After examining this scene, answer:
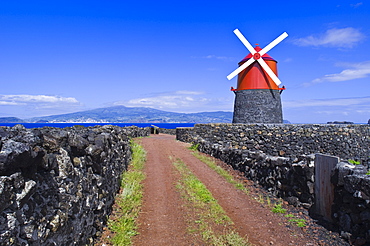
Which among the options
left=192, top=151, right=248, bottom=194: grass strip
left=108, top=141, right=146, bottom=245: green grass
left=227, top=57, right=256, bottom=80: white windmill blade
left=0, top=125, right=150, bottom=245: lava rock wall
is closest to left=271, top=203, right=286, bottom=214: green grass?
left=192, top=151, right=248, bottom=194: grass strip

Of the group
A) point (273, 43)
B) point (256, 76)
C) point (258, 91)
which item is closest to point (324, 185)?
point (258, 91)

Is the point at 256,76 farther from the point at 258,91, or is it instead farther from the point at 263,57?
the point at 263,57

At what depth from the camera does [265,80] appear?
26266 millimetres

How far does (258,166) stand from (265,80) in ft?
53.9

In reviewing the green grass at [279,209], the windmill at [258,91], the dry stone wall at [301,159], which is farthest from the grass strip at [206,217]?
the windmill at [258,91]

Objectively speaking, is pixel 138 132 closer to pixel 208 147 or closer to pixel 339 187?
pixel 208 147

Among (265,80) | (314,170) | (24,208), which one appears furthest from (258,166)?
(265,80)

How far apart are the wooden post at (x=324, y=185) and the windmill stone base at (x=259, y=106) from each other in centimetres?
1817

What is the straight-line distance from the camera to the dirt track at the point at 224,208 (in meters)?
6.52

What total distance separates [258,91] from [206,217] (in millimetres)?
20086

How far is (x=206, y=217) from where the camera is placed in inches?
304

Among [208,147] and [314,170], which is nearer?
[314,170]

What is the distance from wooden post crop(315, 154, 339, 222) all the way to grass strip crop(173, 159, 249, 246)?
242 centimetres

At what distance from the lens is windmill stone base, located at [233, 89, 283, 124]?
25.9 m
